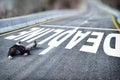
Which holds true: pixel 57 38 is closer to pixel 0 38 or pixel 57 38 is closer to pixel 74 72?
pixel 0 38

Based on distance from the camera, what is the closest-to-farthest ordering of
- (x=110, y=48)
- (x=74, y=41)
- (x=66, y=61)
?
(x=66, y=61) < (x=110, y=48) < (x=74, y=41)

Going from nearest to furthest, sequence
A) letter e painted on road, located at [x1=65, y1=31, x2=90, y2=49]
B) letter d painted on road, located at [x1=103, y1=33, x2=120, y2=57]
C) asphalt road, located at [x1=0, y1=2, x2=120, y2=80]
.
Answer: asphalt road, located at [x1=0, y1=2, x2=120, y2=80]
letter d painted on road, located at [x1=103, y1=33, x2=120, y2=57]
letter e painted on road, located at [x1=65, y1=31, x2=90, y2=49]

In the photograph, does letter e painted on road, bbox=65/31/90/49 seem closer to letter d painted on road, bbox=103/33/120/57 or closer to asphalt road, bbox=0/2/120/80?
asphalt road, bbox=0/2/120/80

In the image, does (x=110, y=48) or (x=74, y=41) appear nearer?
(x=110, y=48)

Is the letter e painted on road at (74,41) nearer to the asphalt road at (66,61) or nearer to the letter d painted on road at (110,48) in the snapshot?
the asphalt road at (66,61)

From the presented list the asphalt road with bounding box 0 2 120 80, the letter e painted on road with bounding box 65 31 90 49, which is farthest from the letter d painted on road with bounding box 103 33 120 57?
the letter e painted on road with bounding box 65 31 90 49

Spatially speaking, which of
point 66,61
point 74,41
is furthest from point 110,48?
point 66,61

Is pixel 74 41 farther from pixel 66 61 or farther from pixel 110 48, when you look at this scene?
pixel 66 61

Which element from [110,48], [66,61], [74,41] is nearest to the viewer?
[66,61]

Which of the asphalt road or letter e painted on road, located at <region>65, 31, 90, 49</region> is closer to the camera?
the asphalt road

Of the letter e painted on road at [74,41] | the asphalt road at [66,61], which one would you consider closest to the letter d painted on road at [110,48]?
the asphalt road at [66,61]

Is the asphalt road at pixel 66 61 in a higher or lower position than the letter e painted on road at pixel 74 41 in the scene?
higher

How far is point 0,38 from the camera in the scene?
1052 centimetres

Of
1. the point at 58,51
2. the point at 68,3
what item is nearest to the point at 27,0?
the point at 68,3
